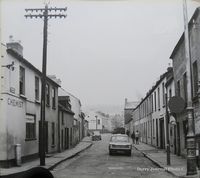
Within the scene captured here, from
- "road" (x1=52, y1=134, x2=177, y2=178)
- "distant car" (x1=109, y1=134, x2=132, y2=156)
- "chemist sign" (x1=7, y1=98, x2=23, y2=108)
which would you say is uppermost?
"chemist sign" (x1=7, y1=98, x2=23, y2=108)

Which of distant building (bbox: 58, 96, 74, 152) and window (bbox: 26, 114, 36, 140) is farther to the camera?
distant building (bbox: 58, 96, 74, 152)

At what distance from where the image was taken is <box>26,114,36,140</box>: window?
18578 mm

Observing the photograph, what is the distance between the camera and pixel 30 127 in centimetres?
1931

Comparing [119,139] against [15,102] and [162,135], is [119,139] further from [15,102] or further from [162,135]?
[15,102]

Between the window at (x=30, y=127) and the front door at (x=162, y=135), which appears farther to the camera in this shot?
the front door at (x=162, y=135)

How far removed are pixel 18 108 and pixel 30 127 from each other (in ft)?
8.43

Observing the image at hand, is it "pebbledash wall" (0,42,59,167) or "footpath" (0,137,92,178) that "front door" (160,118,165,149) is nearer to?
"footpath" (0,137,92,178)

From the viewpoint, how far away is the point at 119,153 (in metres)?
27.4

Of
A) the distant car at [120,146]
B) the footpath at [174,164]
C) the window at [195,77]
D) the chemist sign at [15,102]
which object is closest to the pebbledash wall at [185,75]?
the window at [195,77]

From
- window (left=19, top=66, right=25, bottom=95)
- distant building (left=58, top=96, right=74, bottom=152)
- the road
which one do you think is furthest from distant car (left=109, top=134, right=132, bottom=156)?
window (left=19, top=66, right=25, bottom=95)

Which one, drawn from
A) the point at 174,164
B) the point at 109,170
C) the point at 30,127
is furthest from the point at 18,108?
the point at 174,164

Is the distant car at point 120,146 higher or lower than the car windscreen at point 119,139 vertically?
lower

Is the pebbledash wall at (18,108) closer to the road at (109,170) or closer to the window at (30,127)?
the window at (30,127)

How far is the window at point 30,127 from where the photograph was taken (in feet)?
61.0
